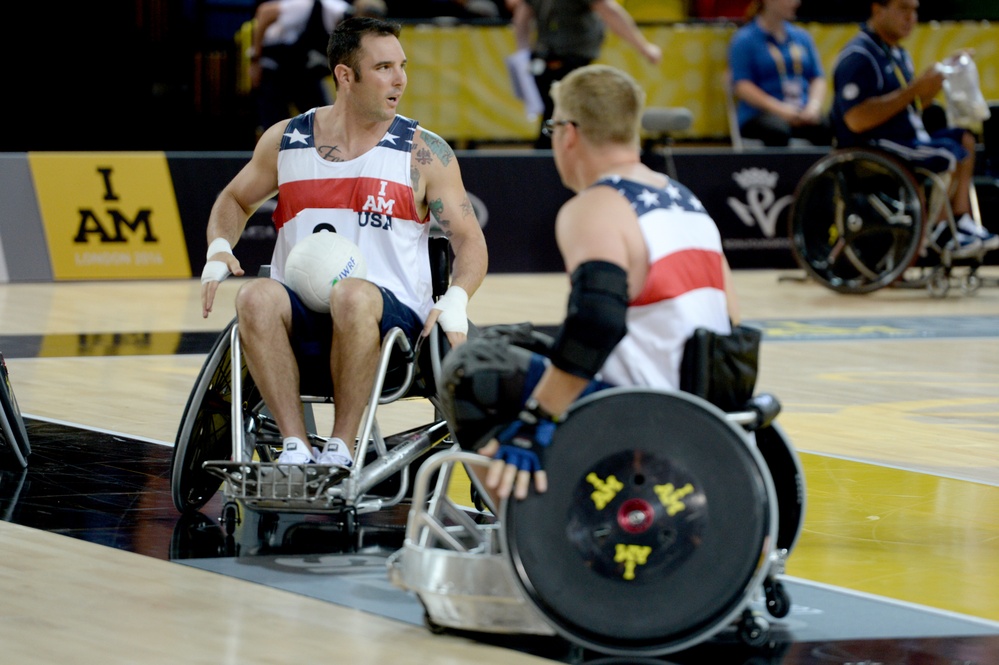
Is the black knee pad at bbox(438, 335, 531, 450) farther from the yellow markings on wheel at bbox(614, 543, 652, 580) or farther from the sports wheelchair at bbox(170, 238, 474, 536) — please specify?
the sports wheelchair at bbox(170, 238, 474, 536)

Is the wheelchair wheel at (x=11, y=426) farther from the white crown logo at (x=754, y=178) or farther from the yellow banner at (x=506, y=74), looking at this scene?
the yellow banner at (x=506, y=74)

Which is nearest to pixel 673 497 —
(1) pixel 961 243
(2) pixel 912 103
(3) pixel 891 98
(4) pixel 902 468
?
(4) pixel 902 468

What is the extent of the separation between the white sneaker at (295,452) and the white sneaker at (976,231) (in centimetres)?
726

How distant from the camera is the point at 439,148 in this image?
18.0 feet

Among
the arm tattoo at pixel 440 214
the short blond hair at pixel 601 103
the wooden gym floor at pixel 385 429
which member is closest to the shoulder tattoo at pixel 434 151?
the arm tattoo at pixel 440 214

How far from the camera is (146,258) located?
1170 cm

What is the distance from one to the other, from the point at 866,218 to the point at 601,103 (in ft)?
24.2

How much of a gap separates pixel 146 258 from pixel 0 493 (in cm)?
636

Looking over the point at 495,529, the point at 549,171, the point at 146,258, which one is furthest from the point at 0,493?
the point at 549,171

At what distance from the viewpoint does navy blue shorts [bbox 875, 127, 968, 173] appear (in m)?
10.8

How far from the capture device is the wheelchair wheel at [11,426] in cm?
589

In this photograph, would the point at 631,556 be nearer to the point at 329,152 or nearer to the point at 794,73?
the point at 329,152

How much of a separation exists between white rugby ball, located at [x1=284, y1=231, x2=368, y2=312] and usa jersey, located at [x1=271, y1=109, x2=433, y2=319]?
211 mm

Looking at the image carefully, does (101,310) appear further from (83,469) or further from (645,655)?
(645,655)
